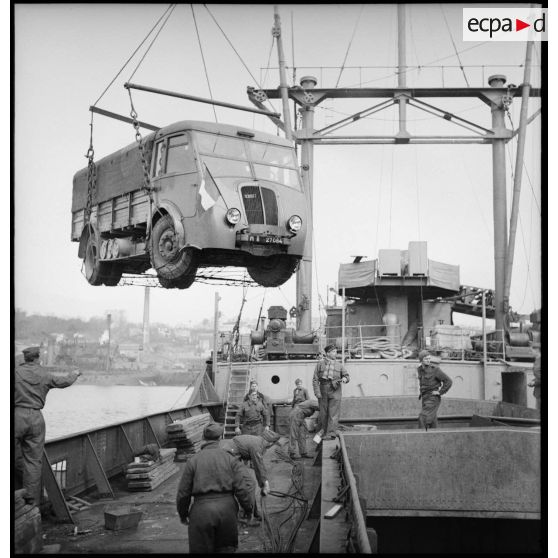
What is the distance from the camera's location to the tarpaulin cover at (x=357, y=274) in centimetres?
1956

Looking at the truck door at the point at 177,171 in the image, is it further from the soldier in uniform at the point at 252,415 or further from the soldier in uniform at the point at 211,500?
the soldier in uniform at the point at 252,415

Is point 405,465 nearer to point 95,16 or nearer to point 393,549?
point 393,549

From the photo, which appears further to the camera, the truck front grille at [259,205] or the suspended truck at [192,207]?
the truck front grille at [259,205]

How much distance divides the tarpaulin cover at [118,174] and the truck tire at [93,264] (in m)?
0.52

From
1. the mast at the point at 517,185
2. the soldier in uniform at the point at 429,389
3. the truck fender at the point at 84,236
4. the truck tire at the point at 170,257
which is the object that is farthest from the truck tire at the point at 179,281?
the mast at the point at 517,185

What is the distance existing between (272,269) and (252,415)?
3.97 meters

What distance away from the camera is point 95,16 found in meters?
6.86

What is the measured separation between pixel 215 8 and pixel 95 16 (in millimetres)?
1351

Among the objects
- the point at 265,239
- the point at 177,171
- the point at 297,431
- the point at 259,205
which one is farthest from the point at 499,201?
the point at 177,171

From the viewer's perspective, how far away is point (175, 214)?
6.27 m

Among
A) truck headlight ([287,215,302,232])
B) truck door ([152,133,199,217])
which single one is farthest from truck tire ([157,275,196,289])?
truck headlight ([287,215,302,232])

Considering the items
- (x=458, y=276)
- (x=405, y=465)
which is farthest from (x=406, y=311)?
(x=405, y=465)

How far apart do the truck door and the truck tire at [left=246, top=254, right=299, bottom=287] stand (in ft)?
3.69

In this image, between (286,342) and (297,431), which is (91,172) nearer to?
(297,431)
